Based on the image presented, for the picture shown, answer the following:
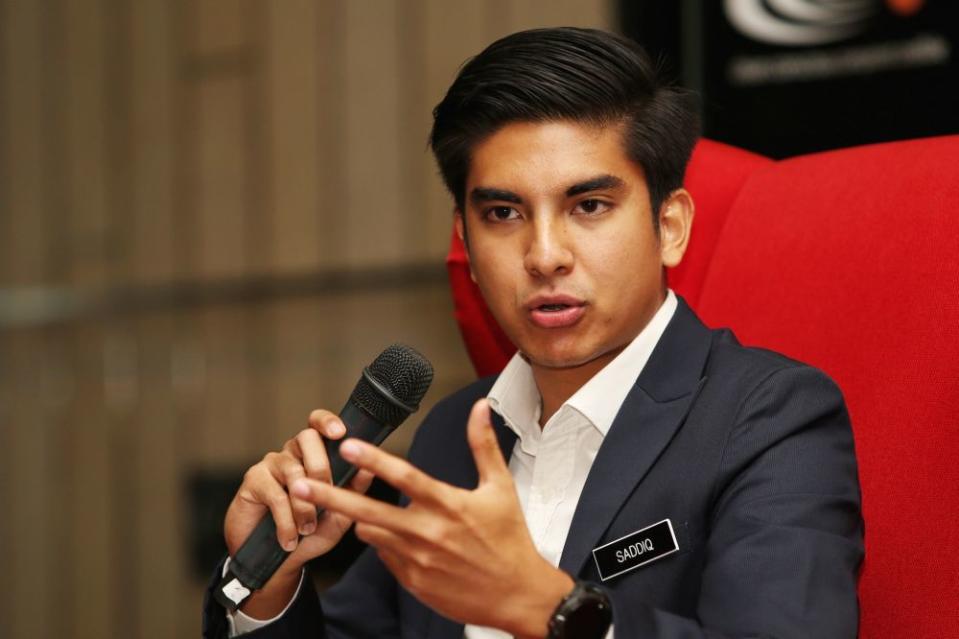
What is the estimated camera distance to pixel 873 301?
135 cm

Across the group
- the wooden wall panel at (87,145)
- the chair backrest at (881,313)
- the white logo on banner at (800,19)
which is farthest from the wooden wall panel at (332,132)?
the chair backrest at (881,313)

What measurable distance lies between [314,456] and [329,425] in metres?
0.03

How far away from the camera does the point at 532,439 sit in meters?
1.42

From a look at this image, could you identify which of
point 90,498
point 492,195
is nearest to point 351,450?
point 492,195

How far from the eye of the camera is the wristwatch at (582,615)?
36.9 inches

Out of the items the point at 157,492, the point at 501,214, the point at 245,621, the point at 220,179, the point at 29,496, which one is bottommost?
the point at 29,496

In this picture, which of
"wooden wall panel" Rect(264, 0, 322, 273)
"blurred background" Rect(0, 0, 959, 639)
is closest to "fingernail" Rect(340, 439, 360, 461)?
A: "blurred background" Rect(0, 0, 959, 639)

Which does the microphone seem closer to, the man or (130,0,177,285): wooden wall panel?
the man

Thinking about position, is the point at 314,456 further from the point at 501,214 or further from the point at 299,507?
the point at 501,214

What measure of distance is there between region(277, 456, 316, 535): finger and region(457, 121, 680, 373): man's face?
29 centimetres


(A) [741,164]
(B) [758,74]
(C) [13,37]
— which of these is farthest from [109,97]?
(A) [741,164]

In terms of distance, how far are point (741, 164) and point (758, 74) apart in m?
1.00

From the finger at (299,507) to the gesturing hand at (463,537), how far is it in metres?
0.25

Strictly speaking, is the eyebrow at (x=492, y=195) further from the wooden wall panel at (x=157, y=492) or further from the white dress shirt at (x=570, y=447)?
the wooden wall panel at (x=157, y=492)
